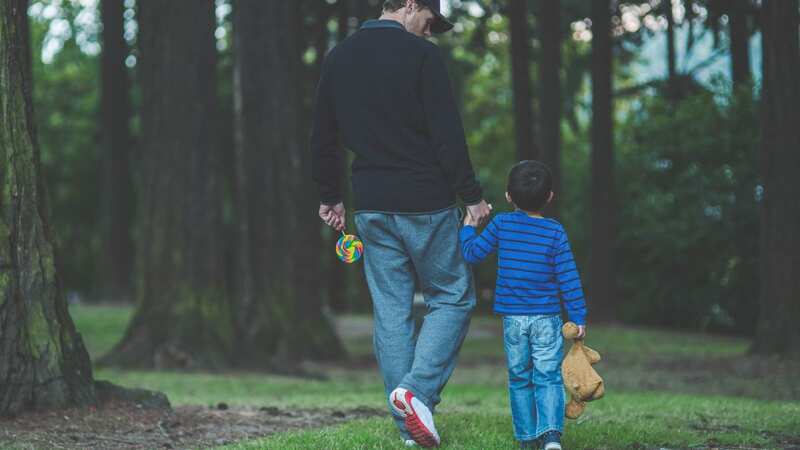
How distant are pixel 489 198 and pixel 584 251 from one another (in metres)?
5.52

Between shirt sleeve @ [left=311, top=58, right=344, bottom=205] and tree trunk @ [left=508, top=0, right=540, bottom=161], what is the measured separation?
1657cm

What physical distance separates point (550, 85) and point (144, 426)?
53.5ft

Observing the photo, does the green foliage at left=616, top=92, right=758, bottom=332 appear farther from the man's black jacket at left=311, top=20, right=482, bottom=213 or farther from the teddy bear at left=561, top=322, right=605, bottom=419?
the man's black jacket at left=311, top=20, right=482, bottom=213

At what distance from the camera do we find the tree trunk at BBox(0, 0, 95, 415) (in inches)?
285

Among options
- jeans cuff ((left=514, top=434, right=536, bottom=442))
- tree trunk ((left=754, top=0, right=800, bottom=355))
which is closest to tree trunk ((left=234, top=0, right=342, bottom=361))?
tree trunk ((left=754, top=0, right=800, bottom=355))

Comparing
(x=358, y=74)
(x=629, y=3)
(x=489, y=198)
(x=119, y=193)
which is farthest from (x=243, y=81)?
(x=489, y=198)

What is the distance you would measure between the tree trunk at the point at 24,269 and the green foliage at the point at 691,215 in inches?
604

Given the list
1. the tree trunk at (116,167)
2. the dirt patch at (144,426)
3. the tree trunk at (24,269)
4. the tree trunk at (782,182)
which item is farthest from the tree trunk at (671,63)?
the tree trunk at (24,269)

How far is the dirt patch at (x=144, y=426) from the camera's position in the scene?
691 cm

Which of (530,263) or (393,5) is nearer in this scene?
(530,263)

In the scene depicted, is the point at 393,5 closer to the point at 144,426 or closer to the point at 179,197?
the point at 144,426

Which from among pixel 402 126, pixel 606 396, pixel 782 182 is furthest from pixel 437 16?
pixel 782 182

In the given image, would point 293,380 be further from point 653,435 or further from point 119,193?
point 119,193

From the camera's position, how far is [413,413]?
5.90 metres
